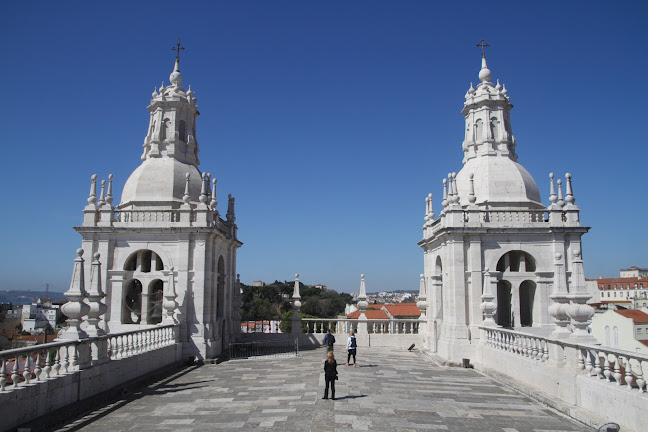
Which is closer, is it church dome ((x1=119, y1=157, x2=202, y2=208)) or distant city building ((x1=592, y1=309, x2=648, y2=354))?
church dome ((x1=119, y1=157, x2=202, y2=208))

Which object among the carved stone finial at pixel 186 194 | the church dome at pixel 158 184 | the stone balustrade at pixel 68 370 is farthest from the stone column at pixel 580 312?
the church dome at pixel 158 184

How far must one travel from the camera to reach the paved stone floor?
35.1 feet

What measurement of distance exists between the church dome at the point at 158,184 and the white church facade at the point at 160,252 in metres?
0.04

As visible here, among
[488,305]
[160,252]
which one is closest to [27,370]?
[160,252]

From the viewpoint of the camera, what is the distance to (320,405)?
12172mm

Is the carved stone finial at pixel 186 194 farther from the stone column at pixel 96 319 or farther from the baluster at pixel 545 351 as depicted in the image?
the baluster at pixel 545 351

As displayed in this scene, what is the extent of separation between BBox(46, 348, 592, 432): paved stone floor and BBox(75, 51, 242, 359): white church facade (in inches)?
136

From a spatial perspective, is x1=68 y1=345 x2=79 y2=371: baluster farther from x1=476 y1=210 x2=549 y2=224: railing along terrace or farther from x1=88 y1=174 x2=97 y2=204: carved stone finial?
x1=476 y1=210 x2=549 y2=224: railing along terrace

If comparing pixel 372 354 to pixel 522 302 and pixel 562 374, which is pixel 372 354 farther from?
pixel 562 374

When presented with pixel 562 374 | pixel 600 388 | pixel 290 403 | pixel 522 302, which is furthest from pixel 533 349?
pixel 522 302

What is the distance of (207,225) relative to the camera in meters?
21.6

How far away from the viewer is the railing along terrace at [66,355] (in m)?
10.2

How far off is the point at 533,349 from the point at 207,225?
13.5 metres

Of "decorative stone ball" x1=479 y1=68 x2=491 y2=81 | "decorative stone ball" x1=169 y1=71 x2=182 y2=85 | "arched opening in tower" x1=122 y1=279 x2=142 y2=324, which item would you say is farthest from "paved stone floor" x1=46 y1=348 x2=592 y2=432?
"decorative stone ball" x1=479 y1=68 x2=491 y2=81
